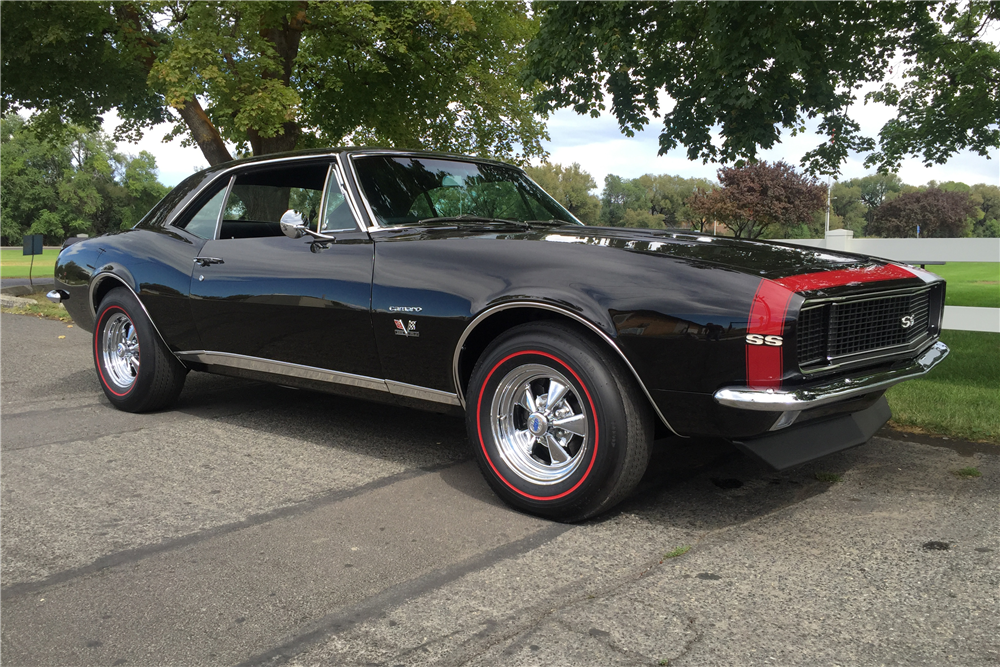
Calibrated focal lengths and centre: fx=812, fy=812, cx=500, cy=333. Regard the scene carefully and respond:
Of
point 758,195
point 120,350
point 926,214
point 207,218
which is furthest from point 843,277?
point 926,214

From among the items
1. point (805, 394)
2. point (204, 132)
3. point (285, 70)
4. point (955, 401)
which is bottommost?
point (955, 401)

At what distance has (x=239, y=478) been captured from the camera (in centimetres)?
409

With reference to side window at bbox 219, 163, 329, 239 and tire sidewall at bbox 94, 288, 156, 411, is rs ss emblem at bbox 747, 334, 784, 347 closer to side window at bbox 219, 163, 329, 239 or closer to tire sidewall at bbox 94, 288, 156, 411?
side window at bbox 219, 163, 329, 239

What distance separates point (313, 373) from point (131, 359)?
1.90m

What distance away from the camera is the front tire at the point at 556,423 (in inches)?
128

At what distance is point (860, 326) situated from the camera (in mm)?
3387

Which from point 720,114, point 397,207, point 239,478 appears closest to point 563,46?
point 720,114

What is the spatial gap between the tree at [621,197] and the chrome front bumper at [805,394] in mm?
95417

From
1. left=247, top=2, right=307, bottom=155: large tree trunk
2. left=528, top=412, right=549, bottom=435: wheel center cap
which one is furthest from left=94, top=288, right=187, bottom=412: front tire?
left=247, top=2, right=307, bottom=155: large tree trunk

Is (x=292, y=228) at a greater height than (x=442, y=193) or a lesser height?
lesser

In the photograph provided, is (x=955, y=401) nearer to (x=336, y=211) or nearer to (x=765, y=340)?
(x=765, y=340)

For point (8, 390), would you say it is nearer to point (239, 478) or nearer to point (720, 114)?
point (239, 478)

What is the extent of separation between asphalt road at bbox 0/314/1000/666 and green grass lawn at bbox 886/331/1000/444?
1.14 ft

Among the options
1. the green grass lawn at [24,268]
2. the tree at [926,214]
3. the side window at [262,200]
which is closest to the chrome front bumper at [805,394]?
the side window at [262,200]
